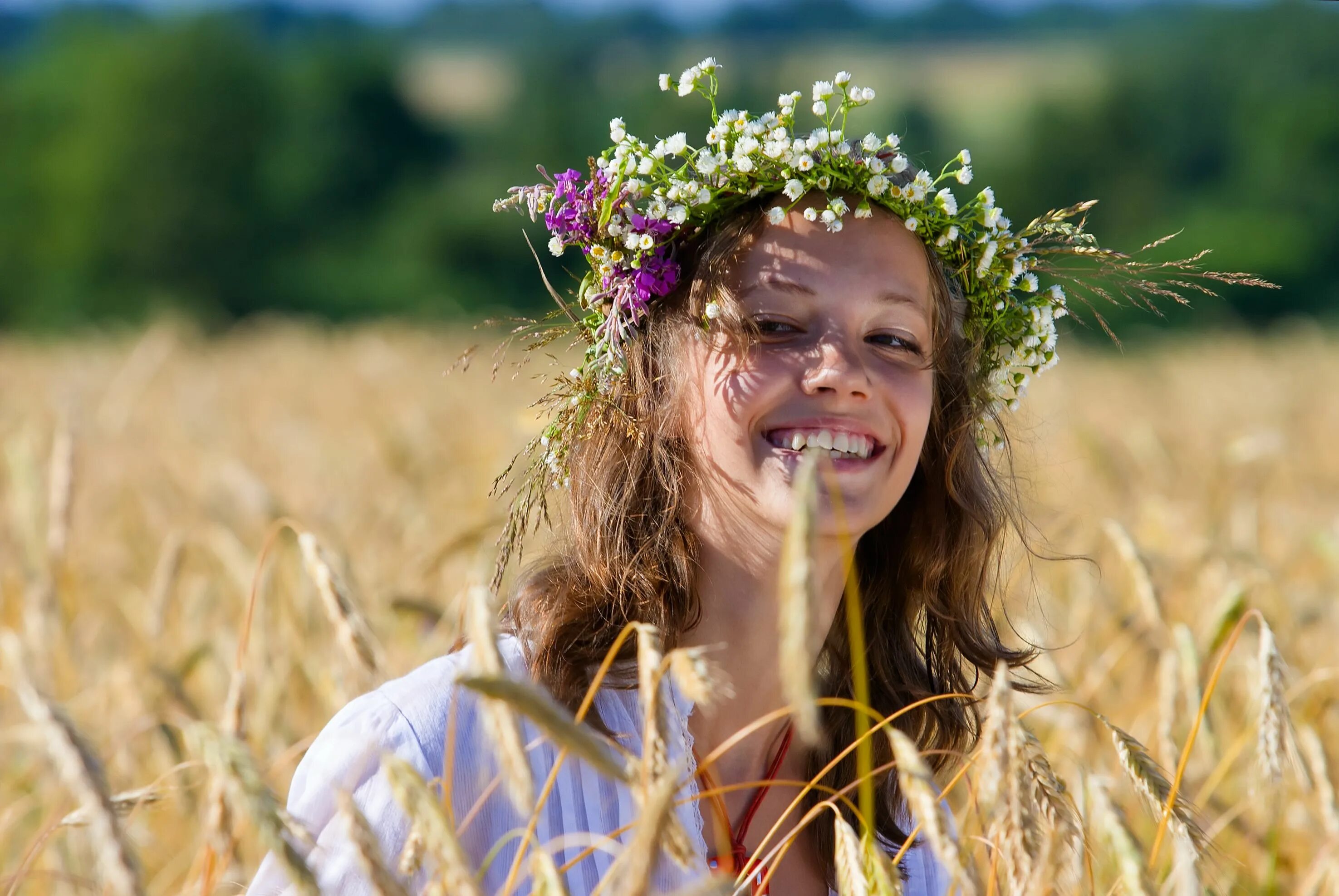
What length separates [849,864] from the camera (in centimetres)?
118

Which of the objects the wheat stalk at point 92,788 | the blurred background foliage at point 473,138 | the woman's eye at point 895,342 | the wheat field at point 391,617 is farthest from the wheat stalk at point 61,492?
the blurred background foliage at point 473,138

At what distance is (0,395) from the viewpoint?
7.83m

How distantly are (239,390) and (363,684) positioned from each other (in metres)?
7.12

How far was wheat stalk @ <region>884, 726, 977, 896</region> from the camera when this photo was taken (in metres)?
1.03

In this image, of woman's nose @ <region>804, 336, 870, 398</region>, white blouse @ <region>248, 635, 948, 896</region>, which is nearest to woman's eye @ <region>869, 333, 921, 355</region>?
woman's nose @ <region>804, 336, 870, 398</region>

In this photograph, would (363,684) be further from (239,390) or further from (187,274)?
(187,274)

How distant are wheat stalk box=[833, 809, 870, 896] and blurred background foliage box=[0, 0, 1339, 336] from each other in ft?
91.8

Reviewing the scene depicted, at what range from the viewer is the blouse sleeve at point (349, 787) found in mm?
1601

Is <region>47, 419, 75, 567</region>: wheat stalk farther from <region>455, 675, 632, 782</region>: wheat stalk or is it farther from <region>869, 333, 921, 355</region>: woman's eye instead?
<region>455, 675, 632, 782</region>: wheat stalk

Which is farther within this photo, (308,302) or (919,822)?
(308,302)

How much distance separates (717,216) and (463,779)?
0.91 metres

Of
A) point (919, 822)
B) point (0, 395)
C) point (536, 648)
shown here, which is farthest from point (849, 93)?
point (0, 395)

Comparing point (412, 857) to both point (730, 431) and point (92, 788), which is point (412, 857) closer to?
point (92, 788)

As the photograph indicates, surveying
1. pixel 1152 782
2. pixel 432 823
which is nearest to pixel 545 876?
pixel 432 823
